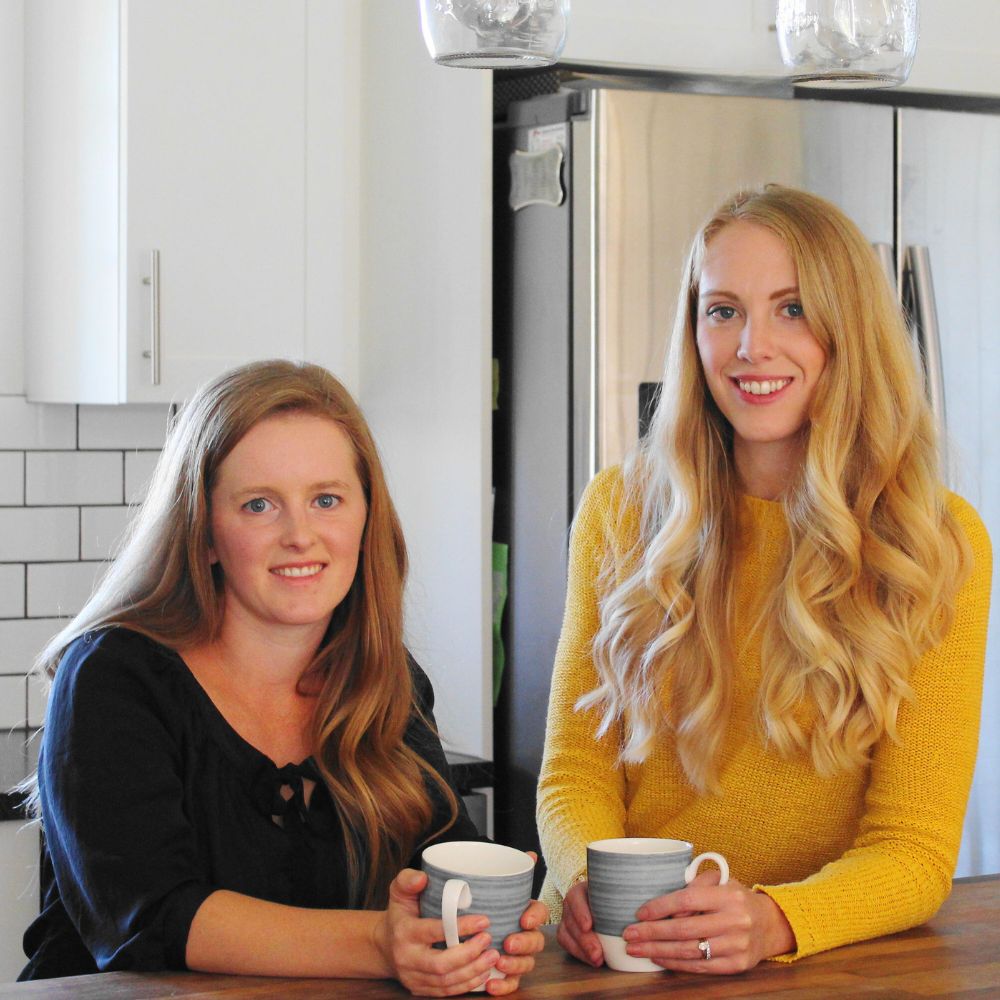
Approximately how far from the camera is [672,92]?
2836mm

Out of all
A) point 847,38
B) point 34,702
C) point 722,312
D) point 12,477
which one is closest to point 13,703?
point 34,702

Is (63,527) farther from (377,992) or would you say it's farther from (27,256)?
(377,992)

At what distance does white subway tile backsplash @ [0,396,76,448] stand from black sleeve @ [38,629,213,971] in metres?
1.52

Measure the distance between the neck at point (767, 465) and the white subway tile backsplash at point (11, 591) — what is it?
1.64 meters

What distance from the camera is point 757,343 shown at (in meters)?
1.77

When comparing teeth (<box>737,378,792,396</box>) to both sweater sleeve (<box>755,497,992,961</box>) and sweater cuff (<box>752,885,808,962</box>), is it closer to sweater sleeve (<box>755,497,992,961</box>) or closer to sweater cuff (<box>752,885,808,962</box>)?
sweater sleeve (<box>755,497,992,961</box>)

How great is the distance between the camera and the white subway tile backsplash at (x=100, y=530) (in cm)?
306

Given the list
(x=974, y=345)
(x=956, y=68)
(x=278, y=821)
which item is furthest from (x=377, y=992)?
(x=956, y=68)

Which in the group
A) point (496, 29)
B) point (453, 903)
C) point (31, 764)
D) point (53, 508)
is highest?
point (496, 29)

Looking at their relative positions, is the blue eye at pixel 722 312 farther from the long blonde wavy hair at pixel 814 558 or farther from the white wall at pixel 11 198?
the white wall at pixel 11 198

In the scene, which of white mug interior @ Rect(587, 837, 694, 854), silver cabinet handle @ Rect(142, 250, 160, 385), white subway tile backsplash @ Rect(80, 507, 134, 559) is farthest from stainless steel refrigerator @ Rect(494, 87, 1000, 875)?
white mug interior @ Rect(587, 837, 694, 854)

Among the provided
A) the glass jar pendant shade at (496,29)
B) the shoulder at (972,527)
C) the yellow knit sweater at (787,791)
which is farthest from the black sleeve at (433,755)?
the glass jar pendant shade at (496,29)

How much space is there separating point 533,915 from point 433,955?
96 millimetres

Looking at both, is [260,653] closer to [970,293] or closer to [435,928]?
[435,928]
